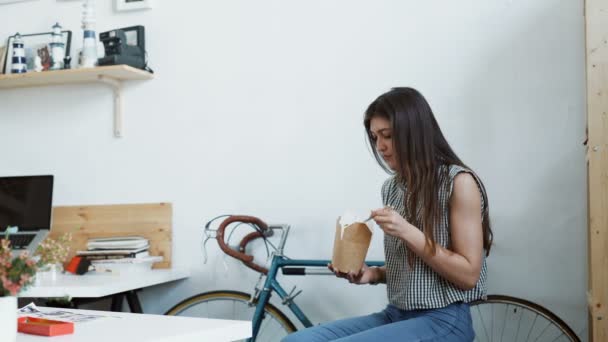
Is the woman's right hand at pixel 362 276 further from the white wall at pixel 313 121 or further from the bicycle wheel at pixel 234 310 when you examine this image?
the bicycle wheel at pixel 234 310

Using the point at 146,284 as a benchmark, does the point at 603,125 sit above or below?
above

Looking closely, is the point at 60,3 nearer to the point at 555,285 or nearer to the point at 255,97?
the point at 255,97

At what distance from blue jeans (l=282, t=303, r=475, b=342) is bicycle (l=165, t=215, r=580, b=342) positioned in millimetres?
608

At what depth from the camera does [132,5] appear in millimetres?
3252

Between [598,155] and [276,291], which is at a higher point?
[598,155]

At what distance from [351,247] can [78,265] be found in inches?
55.0

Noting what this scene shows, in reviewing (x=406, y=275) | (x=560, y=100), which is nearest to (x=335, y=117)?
(x=560, y=100)

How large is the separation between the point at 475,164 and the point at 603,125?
0.65 m

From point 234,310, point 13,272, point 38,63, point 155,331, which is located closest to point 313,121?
point 234,310

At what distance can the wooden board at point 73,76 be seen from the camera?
3078mm

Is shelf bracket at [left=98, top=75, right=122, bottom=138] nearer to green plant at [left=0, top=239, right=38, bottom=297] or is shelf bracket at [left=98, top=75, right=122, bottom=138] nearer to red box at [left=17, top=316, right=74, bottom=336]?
red box at [left=17, top=316, right=74, bottom=336]

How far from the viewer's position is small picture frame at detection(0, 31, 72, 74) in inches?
131

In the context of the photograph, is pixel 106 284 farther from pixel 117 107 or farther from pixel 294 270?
pixel 117 107

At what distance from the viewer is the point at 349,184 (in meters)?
2.87
